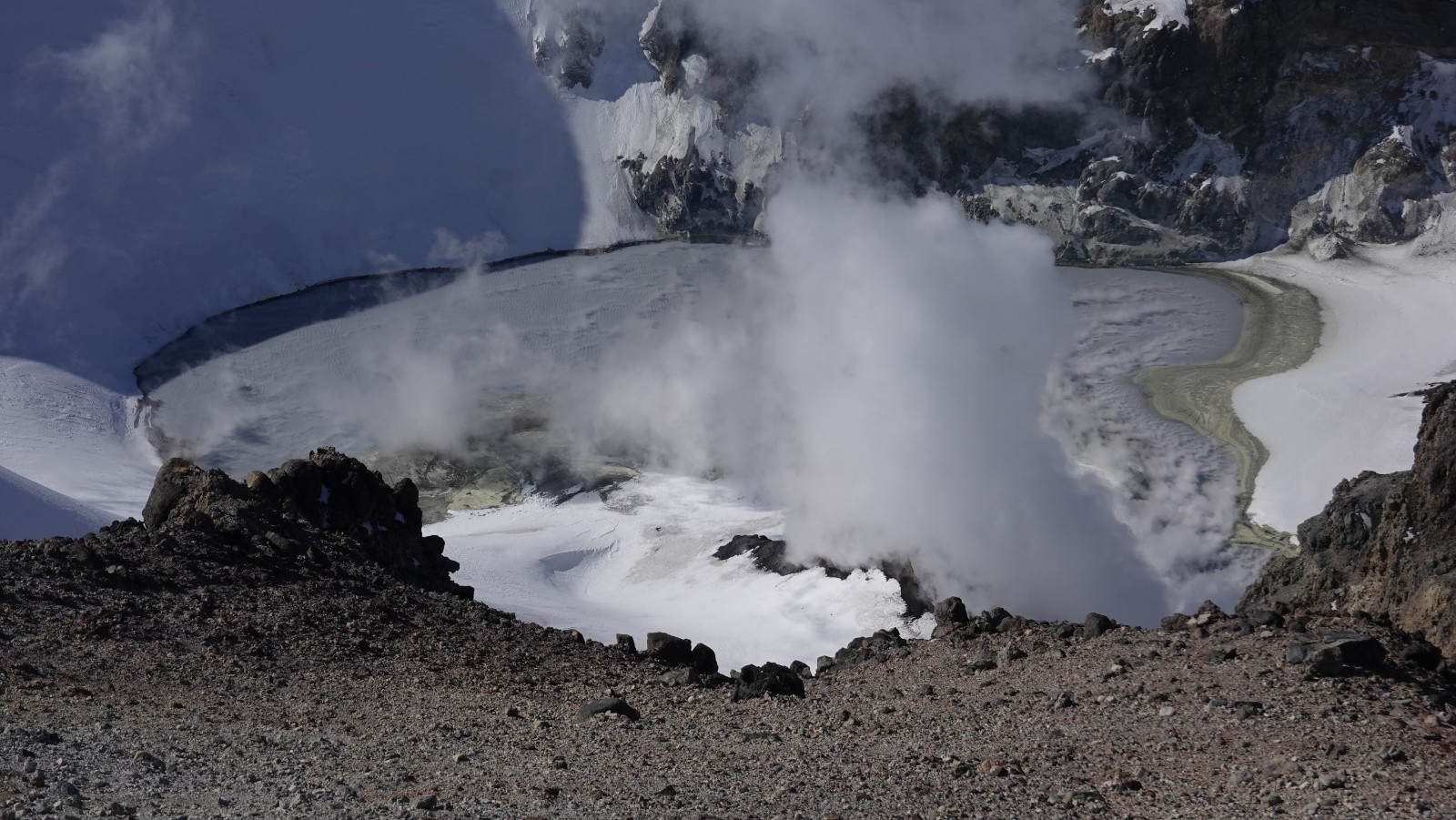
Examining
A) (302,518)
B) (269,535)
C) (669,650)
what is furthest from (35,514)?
(669,650)

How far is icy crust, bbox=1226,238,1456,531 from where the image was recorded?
4694cm

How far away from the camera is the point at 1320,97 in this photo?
270ft

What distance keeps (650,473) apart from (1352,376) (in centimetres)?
2951

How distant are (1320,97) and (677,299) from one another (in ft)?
139

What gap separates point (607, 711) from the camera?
1595cm

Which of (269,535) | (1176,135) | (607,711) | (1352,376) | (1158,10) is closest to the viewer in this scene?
(607,711)

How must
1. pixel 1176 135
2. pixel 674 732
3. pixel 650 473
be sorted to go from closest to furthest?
pixel 674 732, pixel 650 473, pixel 1176 135

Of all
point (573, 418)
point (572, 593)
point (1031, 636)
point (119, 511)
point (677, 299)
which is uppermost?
point (677, 299)

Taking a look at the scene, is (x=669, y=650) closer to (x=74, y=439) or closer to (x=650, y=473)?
(x=650, y=473)

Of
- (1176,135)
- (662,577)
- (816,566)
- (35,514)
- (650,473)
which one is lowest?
(816,566)

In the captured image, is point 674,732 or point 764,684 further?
point 764,684

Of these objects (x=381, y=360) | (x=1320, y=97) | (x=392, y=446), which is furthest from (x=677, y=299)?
(x=1320, y=97)

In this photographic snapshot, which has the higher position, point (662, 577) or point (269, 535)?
point (662, 577)

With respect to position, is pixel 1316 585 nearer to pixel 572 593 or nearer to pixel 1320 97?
pixel 572 593
